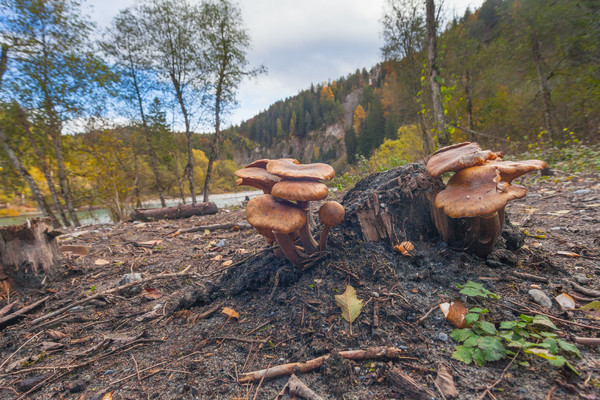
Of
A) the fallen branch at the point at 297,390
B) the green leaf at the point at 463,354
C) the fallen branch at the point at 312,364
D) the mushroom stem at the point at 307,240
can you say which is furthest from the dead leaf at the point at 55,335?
the green leaf at the point at 463,354

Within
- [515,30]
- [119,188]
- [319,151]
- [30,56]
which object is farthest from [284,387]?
[319,151]

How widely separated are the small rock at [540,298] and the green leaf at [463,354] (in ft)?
2.27

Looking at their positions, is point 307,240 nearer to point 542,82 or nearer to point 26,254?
point 26,254

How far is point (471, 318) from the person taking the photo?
122 cm

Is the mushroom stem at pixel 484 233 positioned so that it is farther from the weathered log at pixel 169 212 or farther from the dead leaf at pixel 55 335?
the weathered log at pixel 169 212

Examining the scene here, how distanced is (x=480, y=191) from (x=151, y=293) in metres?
3.06

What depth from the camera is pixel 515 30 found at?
430 inches

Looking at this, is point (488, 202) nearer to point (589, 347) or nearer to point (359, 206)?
point (589, 347)

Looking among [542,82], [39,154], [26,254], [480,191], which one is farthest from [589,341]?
[542,82]

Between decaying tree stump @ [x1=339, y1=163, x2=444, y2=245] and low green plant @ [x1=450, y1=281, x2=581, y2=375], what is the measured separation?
796 mm

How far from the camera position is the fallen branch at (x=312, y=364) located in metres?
1.17

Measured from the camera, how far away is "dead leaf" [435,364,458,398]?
0.96m

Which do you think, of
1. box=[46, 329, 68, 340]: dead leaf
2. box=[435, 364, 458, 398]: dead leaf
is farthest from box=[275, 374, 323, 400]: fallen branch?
box=[46, 329, 68, 340]: dead leaf

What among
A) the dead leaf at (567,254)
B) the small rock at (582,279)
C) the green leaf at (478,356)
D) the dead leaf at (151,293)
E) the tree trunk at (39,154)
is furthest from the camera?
the tree trunk at (39,154)
